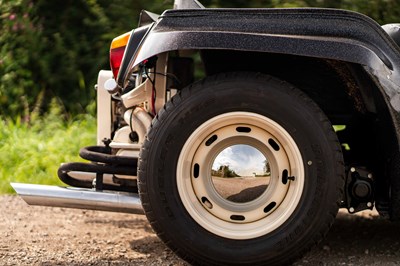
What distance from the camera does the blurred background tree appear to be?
9547mm

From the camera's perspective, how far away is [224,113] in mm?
4285

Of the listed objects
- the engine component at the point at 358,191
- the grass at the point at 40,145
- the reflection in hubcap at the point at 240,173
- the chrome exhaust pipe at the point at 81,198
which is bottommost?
the grass at the point at 40,145

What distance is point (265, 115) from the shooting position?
4270 mm

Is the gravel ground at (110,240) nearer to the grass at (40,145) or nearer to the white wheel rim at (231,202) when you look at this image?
the white wheel rim at (231,202)

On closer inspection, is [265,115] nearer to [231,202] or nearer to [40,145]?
[231,202]

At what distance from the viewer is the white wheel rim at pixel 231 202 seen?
14.1ft

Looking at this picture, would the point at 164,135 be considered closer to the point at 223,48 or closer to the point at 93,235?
the point at 223,48

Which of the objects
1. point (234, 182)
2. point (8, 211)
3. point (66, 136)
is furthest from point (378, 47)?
point (66, 136)

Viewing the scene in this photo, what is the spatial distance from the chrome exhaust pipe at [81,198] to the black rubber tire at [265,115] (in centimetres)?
40

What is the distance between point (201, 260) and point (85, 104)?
5605 millimetres

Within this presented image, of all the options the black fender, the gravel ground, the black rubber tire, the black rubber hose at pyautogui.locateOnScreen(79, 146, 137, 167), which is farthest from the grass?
the black fender

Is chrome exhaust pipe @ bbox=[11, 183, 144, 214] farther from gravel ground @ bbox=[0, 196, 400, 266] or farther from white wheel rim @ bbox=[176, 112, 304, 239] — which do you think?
white wheel rim @ bbox=[176, 112, 304, 239]

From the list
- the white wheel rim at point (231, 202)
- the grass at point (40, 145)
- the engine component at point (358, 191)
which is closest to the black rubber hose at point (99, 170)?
the white wheel rim at point (231, 202)

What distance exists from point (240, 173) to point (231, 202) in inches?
6.3
